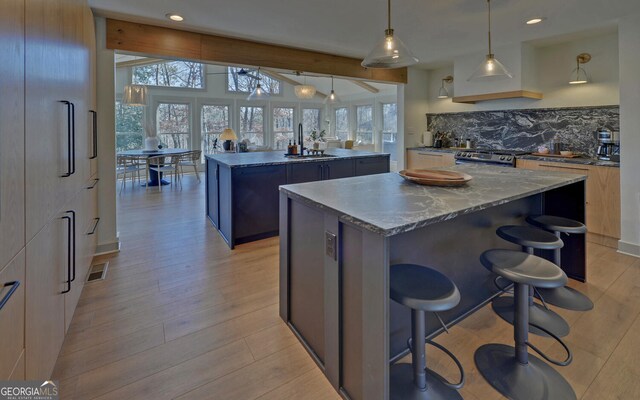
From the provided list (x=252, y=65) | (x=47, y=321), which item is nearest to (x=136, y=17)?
(x=252, y=65)

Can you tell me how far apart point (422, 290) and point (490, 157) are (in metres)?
3.89

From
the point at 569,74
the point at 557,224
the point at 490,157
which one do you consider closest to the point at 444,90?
the point at 490,157

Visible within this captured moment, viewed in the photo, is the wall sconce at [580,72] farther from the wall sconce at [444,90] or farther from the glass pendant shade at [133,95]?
the glass pendant shade at [133,95]

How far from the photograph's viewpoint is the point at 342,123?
11602 millimetres

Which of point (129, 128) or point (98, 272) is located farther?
point (129, 128)

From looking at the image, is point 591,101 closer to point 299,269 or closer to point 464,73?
point 464,73

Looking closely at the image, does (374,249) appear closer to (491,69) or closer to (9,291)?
(9,291)

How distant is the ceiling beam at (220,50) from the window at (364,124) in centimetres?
523

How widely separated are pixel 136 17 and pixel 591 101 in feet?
17.1

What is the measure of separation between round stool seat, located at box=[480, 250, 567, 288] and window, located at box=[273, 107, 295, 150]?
9.79m

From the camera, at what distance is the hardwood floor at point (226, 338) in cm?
156

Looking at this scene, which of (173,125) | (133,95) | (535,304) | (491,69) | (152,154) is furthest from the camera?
(173,125)

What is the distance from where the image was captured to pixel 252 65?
4.09m

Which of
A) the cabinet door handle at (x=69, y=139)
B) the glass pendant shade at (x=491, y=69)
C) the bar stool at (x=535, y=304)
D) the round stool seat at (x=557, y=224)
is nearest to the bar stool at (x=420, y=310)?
the bar stool at (x=535, y=304)
